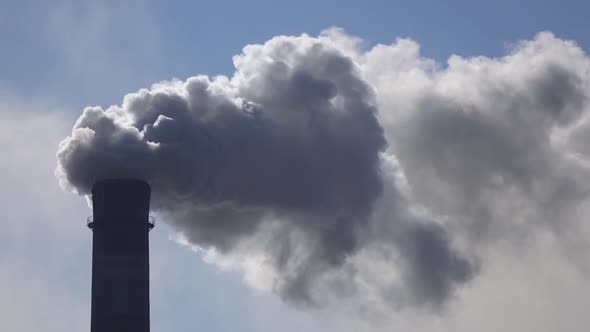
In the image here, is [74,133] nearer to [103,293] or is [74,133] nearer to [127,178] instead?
[127,178]

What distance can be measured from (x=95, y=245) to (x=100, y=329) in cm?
540

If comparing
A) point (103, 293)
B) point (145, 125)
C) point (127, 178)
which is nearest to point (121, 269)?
point (103, 293)

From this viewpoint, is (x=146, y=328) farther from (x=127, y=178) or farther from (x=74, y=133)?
(x=74, y=133)

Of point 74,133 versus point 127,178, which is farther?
point 74,133

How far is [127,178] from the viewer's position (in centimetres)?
6262

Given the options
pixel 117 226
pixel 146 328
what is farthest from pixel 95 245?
pixel 146 328

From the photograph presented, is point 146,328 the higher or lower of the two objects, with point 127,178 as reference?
lower

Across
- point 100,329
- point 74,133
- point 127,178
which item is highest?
point 74,133

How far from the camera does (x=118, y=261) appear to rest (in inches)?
2419

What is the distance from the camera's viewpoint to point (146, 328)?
62.0 metres

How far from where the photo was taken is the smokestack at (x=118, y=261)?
2393 inches

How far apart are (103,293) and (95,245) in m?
3.18

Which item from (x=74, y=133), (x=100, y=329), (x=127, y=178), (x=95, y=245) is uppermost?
(x=74, y=133)

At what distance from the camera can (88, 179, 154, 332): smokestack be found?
60781 millimetres
